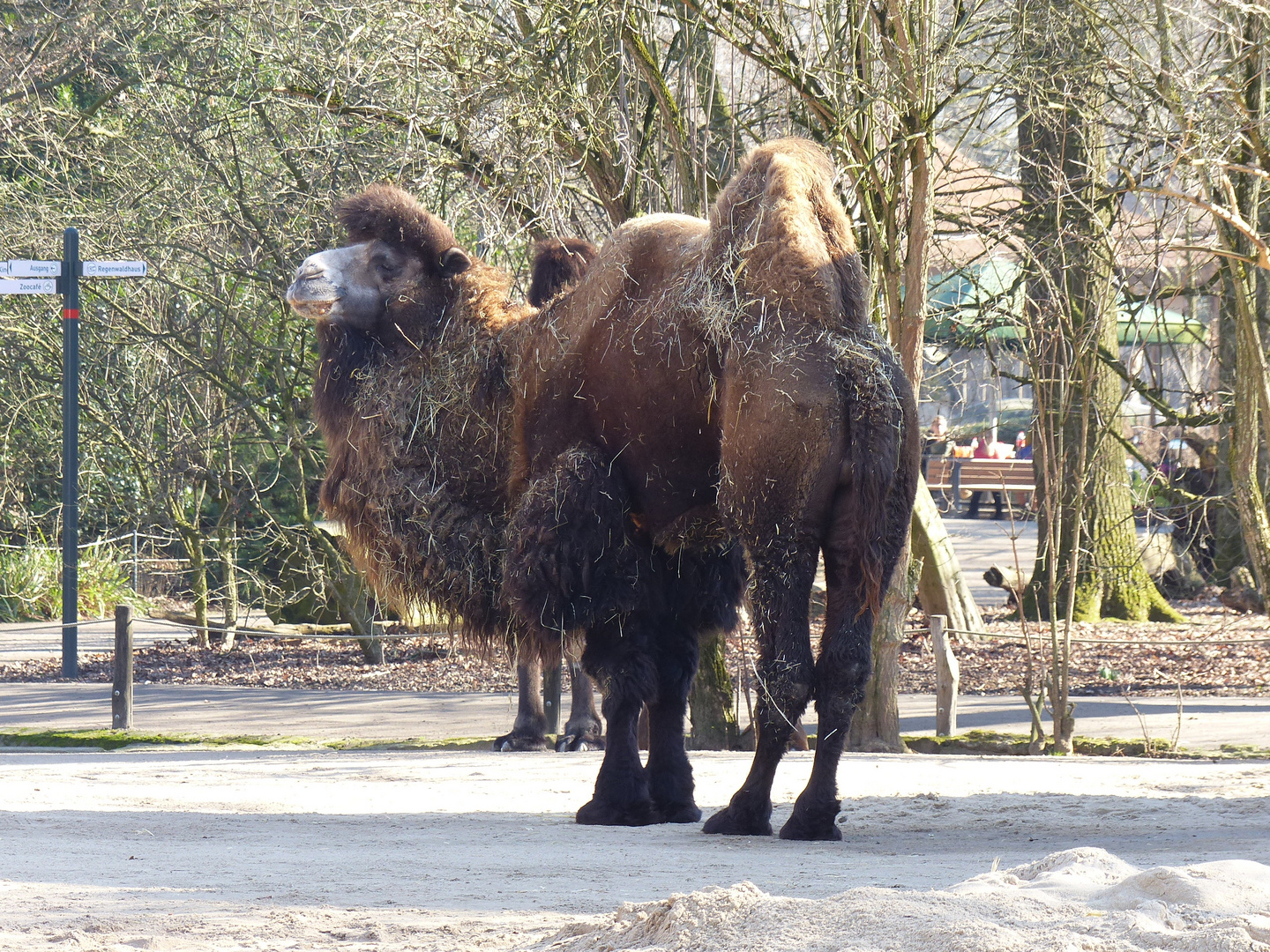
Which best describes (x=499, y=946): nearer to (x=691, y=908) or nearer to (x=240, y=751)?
(x=691, y=908)

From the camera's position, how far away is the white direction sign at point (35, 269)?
35.1 feet

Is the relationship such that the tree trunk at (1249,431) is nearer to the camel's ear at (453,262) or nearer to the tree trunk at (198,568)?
the camel's ear at (453,262)

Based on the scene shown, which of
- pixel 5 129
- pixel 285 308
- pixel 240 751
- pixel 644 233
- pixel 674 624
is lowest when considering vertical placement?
Answer: pixel 240 751

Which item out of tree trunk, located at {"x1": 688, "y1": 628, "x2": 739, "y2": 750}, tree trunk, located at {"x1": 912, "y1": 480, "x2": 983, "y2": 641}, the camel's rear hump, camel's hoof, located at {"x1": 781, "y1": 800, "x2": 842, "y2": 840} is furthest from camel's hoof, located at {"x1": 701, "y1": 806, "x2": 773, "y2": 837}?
tree trunk, located at {"x1": 912, "y1": 480, "x2": 983, "y2": 641}

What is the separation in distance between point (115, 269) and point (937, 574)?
668 cm

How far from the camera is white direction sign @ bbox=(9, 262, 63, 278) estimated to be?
10711mm

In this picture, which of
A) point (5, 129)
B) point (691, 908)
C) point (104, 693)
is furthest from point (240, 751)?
point (5, 129)

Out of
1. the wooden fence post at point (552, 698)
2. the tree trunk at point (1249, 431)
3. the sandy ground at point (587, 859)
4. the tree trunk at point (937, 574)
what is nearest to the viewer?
the sandy ground at point (587, 859)

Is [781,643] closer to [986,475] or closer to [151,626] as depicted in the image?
[151,626]

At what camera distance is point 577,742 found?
8531 millimetres

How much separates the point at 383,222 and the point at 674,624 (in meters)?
2.29

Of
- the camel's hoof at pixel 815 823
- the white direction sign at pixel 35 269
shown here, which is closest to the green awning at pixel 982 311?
the camel's hoof at pixel 815 823

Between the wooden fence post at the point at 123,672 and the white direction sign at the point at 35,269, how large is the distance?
287cm

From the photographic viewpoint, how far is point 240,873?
463cm
